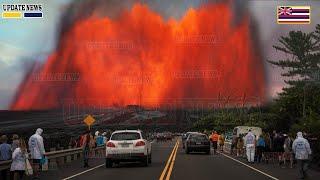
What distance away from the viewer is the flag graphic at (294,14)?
38.8 meters

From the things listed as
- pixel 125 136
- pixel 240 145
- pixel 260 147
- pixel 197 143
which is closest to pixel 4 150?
pixel 125 136

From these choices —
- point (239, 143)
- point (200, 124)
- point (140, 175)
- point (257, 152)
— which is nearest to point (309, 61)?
point (239, 143)

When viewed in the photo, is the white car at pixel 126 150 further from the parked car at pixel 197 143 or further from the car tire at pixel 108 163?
the parked car at pixel 197 143

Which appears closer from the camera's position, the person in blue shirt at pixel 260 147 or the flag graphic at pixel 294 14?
the person in blue shirt at pixel 260 147

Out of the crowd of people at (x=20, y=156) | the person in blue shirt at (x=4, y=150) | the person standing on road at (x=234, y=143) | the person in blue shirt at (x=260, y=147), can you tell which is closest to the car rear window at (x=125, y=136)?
the crowd of people at (x=20, y=156)

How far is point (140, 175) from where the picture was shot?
21.6 metres

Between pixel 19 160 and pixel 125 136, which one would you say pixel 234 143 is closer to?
pixel 125 136

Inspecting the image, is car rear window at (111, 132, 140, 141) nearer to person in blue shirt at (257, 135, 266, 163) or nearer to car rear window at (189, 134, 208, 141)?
person in blue shirt at (257, 135, 266, 163)

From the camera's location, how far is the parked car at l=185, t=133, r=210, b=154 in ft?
137

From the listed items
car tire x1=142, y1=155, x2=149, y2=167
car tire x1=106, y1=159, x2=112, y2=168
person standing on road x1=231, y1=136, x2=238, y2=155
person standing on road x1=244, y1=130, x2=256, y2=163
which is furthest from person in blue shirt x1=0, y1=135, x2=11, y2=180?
person standing on road x1=231, y1=136, x2=238, y2=155

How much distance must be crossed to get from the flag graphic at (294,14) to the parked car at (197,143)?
9831 mm

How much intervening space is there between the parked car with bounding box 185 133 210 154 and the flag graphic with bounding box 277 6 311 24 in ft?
32.3

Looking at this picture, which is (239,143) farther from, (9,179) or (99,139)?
(9,179)

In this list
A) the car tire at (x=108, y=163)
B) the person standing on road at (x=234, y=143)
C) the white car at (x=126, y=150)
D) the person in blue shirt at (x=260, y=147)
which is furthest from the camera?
the person standing on road at (x=234, y=143)
